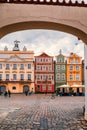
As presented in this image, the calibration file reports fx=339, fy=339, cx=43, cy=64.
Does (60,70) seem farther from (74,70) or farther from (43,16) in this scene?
(43,16)

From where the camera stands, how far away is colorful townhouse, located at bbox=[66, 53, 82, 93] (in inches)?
2857

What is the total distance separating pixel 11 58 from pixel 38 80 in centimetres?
740

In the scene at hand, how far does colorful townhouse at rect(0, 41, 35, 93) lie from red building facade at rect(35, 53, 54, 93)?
4.00ft

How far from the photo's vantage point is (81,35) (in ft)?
35.5

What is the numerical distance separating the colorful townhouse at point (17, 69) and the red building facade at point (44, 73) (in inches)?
48.0

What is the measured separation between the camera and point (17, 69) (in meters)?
72.6

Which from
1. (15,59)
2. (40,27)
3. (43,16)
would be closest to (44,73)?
(15,59)

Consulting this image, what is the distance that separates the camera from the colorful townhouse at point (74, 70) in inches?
2857

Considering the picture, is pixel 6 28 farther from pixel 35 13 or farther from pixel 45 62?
pixel 45 62

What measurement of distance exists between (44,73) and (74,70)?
6.50 metres

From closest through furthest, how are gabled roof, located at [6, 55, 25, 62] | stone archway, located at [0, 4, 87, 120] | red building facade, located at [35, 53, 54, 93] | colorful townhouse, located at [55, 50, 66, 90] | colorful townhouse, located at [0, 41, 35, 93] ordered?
1. stone archway, located at [0, 4, 87, 120]
2. colorful townhouse, located at [0, 41, 35, 93]
3. red building facade, located at [35, 53, 54, 93]
4. gabled roof, located at [6, 55, 25, 62]
5. colorful townhouse, located at [55, 50, 66, 90]

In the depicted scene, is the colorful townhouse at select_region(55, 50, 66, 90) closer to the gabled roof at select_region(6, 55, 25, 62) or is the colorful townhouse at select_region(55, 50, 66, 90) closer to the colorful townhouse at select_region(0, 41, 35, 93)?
the colorful townhouse at select_region(0, 41, 35, 93)

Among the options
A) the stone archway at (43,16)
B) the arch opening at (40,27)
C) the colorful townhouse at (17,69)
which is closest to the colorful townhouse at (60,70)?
the colorful townhouse at (17,69)

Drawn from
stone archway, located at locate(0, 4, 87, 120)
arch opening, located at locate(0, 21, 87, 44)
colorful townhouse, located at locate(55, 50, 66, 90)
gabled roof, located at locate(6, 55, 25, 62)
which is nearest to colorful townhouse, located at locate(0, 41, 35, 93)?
gabled roof, located at locate(6, 55, 25, 62)
